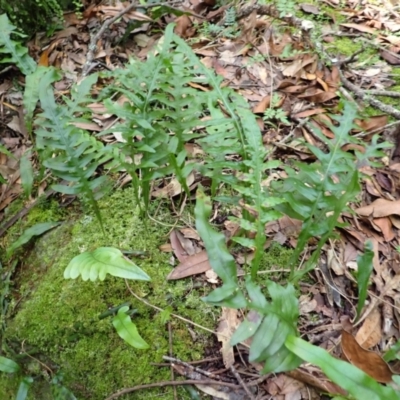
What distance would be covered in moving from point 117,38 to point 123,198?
4.35ft

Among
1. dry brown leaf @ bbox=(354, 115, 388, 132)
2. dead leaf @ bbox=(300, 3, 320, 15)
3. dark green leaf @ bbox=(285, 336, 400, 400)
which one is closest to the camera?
dark green leaf @ bbox=(285, 336, 400, 400)

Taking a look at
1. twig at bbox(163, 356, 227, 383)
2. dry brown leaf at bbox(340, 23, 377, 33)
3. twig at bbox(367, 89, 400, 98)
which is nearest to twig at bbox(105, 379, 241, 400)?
twig at bbox(163, 356, 227, 383)

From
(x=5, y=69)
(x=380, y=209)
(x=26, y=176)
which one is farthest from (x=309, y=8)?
(x=26, y=176)

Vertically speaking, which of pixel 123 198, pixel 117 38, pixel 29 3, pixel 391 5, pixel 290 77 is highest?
pixel 29 3

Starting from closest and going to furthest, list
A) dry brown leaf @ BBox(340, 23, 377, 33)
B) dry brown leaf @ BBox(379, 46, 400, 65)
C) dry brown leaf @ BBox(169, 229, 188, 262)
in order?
dry brown leaf @ BBox(169, 229, 188, 262) → dry brown leaf @ BBox(379, 46, 400, 65) → dry brown leaf @ BBox(340, 23, 377, 33)

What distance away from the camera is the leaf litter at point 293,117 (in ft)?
5.22

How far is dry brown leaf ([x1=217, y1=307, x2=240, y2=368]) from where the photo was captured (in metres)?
1.54

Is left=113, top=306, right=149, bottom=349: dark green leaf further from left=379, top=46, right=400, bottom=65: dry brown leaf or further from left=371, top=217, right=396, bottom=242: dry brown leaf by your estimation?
left=379, top=46, right=400, bottom=65: dry brown leaf

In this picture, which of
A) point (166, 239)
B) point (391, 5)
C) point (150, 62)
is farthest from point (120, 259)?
point (391, 5)

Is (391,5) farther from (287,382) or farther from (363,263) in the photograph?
(287,382)

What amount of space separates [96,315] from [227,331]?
1.65 feet

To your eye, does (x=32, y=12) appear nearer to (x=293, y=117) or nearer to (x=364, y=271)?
(x=293, y=117)

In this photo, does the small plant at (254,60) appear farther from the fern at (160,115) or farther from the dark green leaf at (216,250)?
the dark green leaf at (216,250)

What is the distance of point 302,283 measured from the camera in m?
1.73
